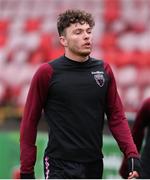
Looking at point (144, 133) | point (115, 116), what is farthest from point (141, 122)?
point (115, 116)

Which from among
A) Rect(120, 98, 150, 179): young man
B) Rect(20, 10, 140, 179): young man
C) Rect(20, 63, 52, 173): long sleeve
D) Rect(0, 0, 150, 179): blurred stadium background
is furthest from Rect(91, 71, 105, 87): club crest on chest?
Rect(0, 0, 150, 179): blurred stadium background

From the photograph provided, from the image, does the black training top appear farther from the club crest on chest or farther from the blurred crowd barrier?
the blurred crowd barrier

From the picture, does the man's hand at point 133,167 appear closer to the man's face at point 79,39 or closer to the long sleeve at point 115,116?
the long sleeve at point 115,116

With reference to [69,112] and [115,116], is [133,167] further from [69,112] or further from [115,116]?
[69,112]

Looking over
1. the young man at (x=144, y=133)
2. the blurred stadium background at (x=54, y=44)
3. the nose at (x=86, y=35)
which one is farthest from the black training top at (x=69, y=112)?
the blurred stadium background at (x=54, y=44)

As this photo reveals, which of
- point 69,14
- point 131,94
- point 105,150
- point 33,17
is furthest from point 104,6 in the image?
point 69,14

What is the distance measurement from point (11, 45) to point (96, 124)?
19.6 feet

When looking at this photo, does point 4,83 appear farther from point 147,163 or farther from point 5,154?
point 147,163

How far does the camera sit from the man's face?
3.81m

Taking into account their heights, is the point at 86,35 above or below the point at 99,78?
above

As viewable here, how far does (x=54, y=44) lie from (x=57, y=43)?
0.05m

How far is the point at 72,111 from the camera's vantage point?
150 inches

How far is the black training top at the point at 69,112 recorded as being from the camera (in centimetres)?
380

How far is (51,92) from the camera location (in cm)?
386
